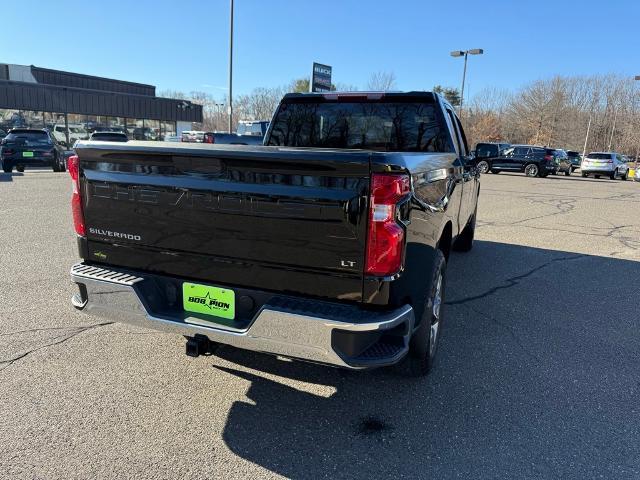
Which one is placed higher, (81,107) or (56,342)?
(81,107)

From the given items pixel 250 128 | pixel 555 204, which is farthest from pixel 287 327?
pixel 250 128

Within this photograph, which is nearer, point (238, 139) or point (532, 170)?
point (238, 139)

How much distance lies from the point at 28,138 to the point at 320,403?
18551 mm

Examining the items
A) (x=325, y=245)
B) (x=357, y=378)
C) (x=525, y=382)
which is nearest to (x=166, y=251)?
(x=325, y=245)

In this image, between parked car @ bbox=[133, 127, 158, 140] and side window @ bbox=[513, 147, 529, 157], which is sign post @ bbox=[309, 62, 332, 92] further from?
parked car @ bbox=[133, 127, 158, 140]

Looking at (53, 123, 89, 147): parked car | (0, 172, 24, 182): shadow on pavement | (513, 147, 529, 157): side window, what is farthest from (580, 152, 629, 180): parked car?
(53, 123, 89, 147): parked car

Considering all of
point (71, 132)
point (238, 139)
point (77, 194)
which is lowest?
point (77, 194)

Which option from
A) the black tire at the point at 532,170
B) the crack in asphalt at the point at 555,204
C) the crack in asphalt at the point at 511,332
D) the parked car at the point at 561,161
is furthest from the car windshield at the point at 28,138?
the parked car at the point at 561,161

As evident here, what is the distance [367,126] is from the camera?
475cm

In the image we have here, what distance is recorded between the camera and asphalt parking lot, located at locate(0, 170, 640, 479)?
2.49 meters

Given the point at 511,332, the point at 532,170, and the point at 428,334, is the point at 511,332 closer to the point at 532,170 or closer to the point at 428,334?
the point at 428,334

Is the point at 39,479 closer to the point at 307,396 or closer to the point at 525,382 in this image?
the point at 307,396

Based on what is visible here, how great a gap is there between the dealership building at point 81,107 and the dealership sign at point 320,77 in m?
18.4

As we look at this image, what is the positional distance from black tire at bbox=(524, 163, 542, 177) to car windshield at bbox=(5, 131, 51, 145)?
2560 cm
